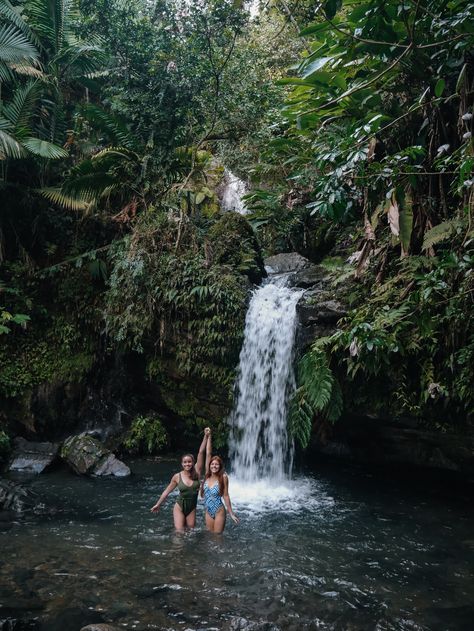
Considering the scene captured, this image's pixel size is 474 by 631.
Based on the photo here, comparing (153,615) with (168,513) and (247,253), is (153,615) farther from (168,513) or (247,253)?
(247,253)

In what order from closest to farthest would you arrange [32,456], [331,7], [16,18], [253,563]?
[331,7] < [253,563] < [32,456] < [16,18]

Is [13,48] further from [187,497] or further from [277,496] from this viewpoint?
[277,496]

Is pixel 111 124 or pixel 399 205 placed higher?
pixel 111 124

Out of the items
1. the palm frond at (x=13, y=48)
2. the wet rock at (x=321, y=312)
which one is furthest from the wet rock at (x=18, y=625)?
the palm frond at (x=13, y=48)

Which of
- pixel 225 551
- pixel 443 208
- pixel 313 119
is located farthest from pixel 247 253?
pixel 225 551

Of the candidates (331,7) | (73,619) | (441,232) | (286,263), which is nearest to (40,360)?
(286,263)

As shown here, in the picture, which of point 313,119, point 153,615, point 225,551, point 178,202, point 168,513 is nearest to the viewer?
point 153,615

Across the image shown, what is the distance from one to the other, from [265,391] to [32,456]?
464cm

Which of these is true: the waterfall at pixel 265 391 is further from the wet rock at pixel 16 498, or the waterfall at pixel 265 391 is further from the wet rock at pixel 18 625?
the wet rock at pixel 18 625

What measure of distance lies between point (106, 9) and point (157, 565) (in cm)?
1189

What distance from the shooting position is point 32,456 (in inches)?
377

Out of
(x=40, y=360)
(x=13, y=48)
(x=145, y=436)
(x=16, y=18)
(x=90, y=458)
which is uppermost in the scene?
(x=16, y=18)

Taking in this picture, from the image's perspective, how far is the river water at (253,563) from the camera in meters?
4.40

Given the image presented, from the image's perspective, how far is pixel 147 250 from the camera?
411 inches
